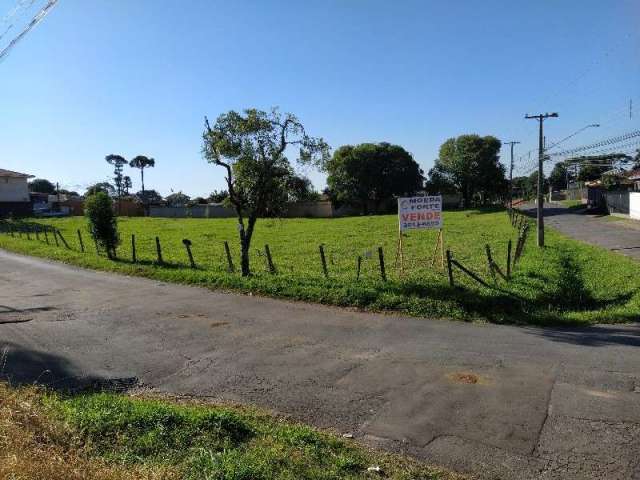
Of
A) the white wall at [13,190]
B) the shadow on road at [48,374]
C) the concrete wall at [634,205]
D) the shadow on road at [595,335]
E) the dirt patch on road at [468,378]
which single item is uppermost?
the white wall at [13,190]

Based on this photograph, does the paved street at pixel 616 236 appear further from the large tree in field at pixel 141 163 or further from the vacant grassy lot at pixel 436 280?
the large tree in field at pixel 141 163

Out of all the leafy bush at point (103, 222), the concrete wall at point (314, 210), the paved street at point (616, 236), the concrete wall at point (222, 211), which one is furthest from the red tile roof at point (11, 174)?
the paved street at point (616, 236)

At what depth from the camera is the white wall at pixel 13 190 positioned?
203 ft

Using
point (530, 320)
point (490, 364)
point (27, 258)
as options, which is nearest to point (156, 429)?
point (490, 364)

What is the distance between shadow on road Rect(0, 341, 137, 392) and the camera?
6887mm

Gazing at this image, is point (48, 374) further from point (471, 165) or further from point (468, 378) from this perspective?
point (471, 165)

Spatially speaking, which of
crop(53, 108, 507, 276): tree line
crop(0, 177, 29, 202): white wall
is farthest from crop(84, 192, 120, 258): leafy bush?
crop(0, 177, 29, 202): white wall

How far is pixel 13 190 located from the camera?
63031 mm

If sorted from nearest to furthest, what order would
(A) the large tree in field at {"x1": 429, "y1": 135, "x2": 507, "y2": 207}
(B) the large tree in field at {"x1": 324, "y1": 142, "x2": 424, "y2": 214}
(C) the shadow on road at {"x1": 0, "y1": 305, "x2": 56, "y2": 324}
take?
(C) the shadow on road at {"x1": 0, "y1": 305, "x2": 56, "y2": 324} → (B) the large tree in field at {"x1": 324, "y1": 142, "x2": 424, "y2": 214} → (A) the large tree in field at {"x1": 429, "y1": 135, "x2": 507, "y2": 207}

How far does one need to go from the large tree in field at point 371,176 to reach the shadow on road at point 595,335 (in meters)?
67.1

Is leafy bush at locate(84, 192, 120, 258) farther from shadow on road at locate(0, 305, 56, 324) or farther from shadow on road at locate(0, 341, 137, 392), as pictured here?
shadow on road at locate(0, 341, 137, 392)

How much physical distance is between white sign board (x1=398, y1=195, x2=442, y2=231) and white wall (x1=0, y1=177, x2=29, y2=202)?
60401mm

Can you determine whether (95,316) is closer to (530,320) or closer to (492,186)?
(530,320)

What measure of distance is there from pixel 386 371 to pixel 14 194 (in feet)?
221
